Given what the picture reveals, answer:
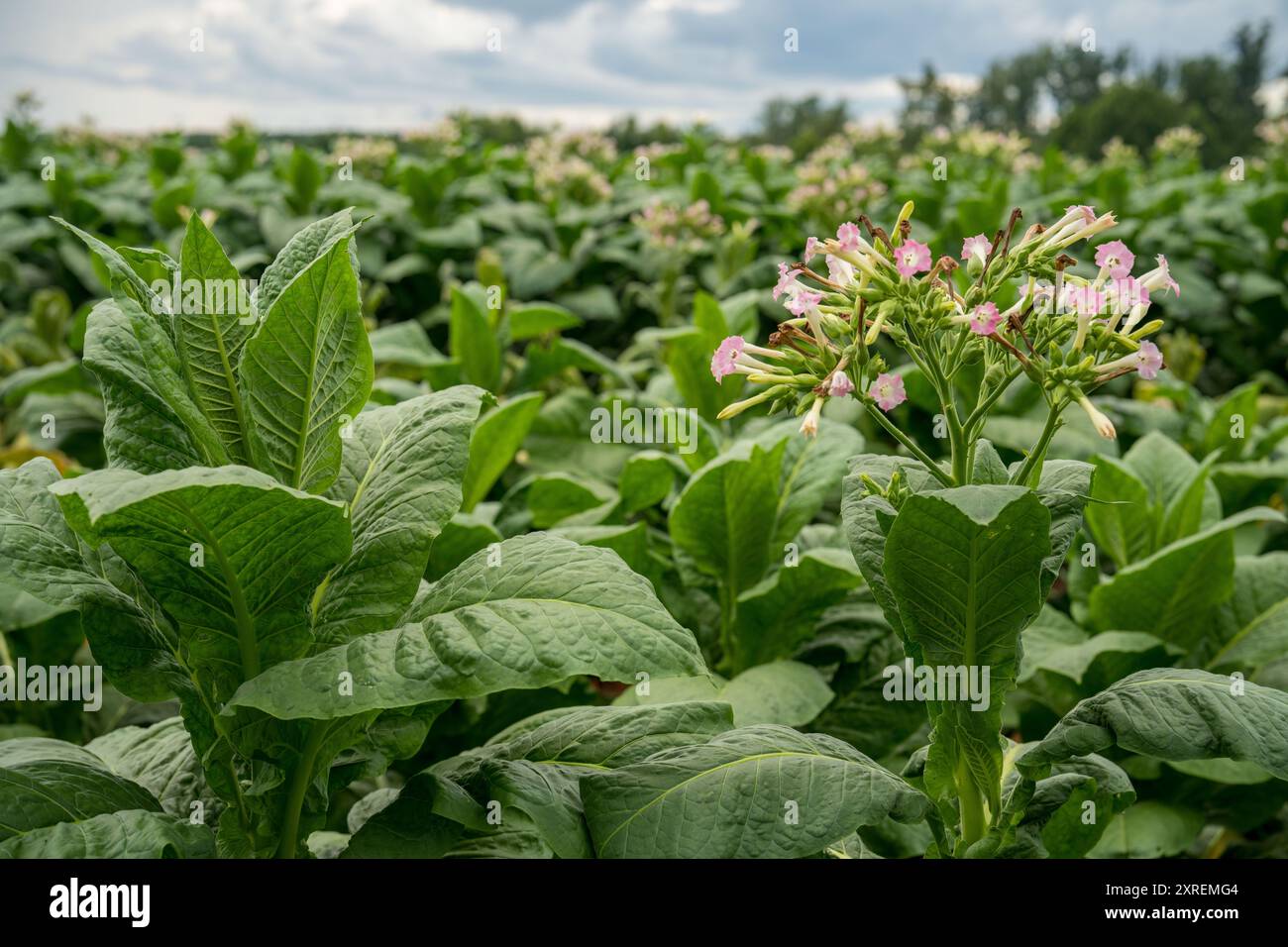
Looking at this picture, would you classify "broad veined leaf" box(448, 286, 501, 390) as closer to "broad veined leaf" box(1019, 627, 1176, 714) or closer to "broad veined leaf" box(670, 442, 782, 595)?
"broad veined leaf" box(670, 442, 782, 595)

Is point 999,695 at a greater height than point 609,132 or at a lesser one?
lesser

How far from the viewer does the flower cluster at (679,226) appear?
16.5 feet

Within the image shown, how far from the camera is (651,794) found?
1.37 m

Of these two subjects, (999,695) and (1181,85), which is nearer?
(999,695)

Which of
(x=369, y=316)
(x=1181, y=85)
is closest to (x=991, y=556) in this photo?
(x=369, y=316)

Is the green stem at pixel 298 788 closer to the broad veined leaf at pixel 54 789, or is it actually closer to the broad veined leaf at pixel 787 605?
the broad veined leaf at pixel 54 789

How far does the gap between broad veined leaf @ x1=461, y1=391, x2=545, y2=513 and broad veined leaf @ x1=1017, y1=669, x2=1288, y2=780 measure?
150 centimetres

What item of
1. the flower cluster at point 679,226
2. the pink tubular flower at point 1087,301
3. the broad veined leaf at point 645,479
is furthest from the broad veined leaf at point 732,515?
the flower cluster at point 679,226

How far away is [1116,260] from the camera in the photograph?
4.46ft

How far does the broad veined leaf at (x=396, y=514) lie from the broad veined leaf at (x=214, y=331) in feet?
0.55

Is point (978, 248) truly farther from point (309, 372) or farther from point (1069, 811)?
point (309, 372)

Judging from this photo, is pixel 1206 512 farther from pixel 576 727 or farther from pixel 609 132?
pixel 609 132

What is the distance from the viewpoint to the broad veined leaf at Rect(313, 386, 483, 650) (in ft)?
4.71
